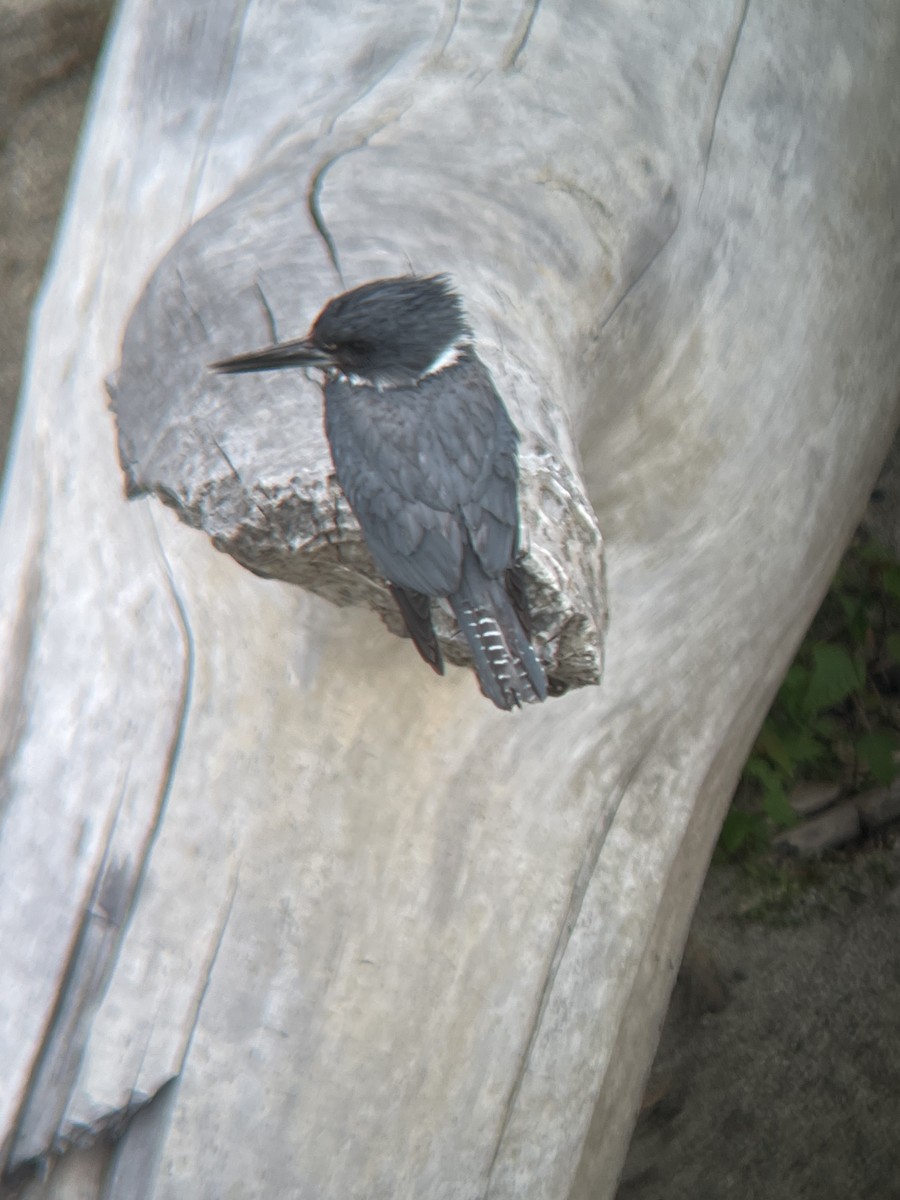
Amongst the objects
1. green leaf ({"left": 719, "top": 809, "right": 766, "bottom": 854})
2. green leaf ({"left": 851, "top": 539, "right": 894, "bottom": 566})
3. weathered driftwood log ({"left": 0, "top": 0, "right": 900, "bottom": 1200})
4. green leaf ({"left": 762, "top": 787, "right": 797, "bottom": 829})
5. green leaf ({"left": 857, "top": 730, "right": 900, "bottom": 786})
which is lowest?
green leaf ({"left": 719, "top": 809, "right": 766, "bottom": 854})

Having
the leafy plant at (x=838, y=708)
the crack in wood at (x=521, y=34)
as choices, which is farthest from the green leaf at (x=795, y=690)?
the crack in wood at (x=521, y=34)

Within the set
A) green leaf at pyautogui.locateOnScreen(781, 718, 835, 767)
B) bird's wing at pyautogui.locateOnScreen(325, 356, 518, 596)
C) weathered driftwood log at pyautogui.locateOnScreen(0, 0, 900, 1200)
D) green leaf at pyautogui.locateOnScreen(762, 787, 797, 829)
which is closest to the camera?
bird's wing at pyautogui.locateOnScreen(325, 356, 518, 596)

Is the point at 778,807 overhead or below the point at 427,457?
below

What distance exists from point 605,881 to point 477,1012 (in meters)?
0.25

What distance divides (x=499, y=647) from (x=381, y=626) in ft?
1.19

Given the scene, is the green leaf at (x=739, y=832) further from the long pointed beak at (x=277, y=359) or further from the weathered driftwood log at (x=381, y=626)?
the long pointed beak at (x=277, y=359)

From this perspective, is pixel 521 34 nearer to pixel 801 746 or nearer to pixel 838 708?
pixel 801 746

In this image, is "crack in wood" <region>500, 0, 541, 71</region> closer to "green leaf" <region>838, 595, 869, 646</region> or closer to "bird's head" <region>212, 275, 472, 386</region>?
"bird's head" <region>212, 275, 472, 386</region>

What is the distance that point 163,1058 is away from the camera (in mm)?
1566

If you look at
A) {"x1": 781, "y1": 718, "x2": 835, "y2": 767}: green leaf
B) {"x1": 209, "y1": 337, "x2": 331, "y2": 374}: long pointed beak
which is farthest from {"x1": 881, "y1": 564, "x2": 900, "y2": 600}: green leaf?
{"x1": 209, "y1": 337, "x2": 331, "y2": 374}: long pointed beak

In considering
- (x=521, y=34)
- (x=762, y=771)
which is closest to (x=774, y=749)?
(x=762, y=771)

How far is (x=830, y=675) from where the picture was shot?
275cm

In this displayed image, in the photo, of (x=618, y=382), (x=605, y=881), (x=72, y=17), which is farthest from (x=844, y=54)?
(x=72, y=17)

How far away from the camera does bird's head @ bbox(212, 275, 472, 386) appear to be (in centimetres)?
136
